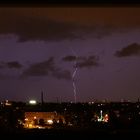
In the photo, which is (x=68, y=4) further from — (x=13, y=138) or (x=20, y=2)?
(x=13, y=138)

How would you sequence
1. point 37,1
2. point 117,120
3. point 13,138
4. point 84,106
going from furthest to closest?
point 84,106, point 117,120, point 13,138, point 37,1

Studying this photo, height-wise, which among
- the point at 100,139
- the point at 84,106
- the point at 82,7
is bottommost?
the point at 100,139

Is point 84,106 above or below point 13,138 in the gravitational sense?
above

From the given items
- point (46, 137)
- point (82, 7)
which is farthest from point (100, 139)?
point (82, 7)

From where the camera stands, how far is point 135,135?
2338 millimetres

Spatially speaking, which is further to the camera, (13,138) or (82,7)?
(13,138)

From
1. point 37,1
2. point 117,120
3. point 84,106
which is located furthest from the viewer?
point 84,106

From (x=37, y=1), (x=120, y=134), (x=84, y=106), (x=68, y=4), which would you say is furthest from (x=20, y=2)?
(x=84, y=106)

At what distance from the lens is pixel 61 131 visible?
246cm

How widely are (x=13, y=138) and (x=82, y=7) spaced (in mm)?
894

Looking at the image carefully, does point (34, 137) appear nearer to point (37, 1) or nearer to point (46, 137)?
point (46, 137)

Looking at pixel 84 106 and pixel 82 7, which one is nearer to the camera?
pixel 82 7

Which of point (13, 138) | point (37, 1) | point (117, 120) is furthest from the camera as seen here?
point (117, 120)

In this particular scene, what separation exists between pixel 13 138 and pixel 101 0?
981mm
